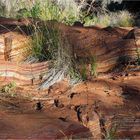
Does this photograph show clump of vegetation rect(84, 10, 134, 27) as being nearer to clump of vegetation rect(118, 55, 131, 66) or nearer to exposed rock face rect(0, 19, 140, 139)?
exposed rock face rect(0, 19, 140, 139)

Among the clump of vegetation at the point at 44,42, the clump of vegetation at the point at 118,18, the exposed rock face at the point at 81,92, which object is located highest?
the clump of vegetation at the point at 118,18

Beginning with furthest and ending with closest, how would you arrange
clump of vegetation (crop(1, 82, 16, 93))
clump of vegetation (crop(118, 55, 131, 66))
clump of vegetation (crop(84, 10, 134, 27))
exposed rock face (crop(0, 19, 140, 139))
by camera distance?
clump of vegetation (crop(84, 10, 134, 27))
clump of vegetation (crop(118, 55, 131, 66))
clump of vegetation (crop(1, 82, 16, 93))
exposed rock face (crop(0, 19, 140, 139))

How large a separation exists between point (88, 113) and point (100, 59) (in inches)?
64.0

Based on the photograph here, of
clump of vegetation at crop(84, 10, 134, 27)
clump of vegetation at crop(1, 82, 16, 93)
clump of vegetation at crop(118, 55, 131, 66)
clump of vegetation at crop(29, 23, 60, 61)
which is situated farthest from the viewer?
clump of vegetation at crop(84, 10, 134, 27)

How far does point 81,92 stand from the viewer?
5195mm

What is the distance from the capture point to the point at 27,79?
562 centimetres

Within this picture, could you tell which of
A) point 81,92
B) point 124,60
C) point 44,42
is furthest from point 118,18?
point 81,92

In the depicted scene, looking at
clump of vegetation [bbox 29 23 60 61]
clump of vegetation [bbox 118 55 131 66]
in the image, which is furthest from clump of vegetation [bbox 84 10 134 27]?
clump of vegetation [bbox 29 23 60 61]

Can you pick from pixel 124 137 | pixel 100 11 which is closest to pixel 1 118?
pixel 124 137

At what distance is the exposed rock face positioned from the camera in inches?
167

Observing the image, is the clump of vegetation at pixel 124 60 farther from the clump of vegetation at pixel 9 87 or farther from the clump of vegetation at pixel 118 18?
the clump of vegetation at pixel 118 18

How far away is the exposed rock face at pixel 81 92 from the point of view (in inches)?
167

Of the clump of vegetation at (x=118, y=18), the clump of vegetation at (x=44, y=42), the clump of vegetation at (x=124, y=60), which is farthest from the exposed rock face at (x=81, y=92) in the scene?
the clump of vegetation at (x=118, y=18)

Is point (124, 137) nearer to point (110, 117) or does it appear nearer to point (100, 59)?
point (110, 117)
